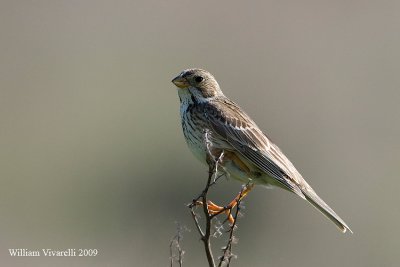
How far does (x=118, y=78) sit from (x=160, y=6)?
11.6 feet

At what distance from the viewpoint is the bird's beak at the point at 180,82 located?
25.5 feet

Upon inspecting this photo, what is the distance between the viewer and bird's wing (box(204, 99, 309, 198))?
7.23 meters

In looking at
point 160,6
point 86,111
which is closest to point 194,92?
point 86,111

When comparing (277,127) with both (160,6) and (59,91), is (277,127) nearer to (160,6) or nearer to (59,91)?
(59,91)

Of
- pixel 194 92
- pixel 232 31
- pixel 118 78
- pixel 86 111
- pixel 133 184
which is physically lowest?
pixel 194 92

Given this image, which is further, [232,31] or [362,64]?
[232,31]

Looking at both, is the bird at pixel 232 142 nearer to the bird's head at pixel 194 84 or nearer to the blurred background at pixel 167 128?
the bird's head at pixel 194 84

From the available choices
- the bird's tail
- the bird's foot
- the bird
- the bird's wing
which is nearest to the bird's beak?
the bird

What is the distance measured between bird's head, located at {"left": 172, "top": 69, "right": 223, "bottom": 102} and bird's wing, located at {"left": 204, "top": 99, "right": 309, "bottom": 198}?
0.12 meters

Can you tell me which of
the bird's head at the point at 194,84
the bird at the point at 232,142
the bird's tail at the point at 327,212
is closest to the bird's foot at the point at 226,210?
the bird at the point at 232,142

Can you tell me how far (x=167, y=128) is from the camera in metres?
15.0

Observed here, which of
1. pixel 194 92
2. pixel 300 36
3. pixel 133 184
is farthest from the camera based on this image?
pixel 300 36

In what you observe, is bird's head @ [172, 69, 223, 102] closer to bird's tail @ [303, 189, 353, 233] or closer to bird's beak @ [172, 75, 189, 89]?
bird's beak @ [172, 75, 189, 89]

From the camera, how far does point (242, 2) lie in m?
22.3
